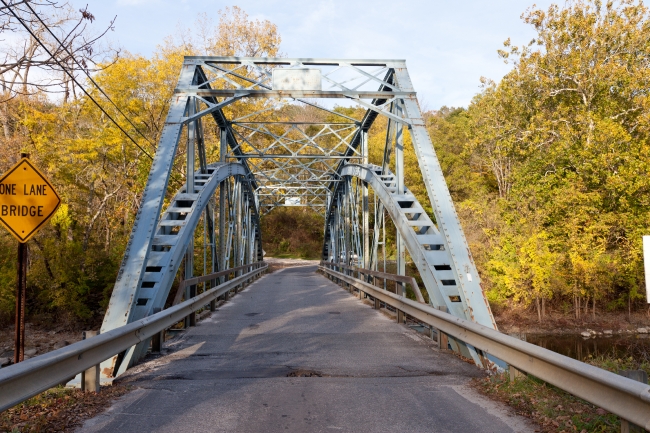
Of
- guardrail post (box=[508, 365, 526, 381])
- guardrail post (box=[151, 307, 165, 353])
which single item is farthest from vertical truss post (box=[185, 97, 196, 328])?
guardrail post (box=[508, 365, 526, 381])

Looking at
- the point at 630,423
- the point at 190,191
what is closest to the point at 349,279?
the point at 190,191

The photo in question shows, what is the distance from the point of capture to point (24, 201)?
679cm

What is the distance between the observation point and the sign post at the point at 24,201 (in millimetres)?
6602

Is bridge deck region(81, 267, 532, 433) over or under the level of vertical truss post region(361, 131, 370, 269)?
under

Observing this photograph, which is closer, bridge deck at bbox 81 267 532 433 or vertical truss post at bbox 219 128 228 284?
bridge deck at bbox 81 267 532 433

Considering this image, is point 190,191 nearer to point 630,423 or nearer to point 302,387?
point 302,387

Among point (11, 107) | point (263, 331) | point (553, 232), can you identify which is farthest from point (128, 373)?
point (553, 232)

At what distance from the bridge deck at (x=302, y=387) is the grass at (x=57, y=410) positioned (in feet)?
0.56

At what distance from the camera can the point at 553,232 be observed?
25.3m

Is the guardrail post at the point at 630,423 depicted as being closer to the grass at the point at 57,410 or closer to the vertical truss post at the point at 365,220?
the grass at the point at 57,410

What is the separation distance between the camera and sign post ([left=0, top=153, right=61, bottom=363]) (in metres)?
6.60

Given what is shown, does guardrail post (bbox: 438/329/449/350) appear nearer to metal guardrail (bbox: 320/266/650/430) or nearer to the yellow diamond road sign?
metal guardrail (bbox: 320/266/650/430)

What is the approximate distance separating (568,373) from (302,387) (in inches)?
102

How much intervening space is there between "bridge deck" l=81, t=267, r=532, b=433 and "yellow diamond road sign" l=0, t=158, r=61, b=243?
89.0 inches
